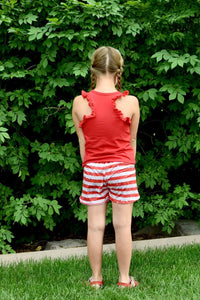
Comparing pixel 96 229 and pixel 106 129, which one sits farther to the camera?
pixel 96 229

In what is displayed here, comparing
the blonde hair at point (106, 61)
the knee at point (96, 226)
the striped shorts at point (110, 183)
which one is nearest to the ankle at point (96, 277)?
the knee at point (96, 226)

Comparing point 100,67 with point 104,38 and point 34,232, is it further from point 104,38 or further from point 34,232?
point 34,232

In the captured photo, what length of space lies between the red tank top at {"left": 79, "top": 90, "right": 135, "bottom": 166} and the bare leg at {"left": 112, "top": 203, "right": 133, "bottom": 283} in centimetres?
34

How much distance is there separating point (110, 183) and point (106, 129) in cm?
38

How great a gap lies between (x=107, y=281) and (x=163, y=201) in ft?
5.48

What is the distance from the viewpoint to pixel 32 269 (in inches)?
140

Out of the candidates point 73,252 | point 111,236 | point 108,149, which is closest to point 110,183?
point 108,149

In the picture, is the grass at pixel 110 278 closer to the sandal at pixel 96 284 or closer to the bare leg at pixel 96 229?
the sandal at pixel 96 284

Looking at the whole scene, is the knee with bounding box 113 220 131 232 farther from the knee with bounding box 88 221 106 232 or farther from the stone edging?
the stone edging

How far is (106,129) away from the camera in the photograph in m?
2.94

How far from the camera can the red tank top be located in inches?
116

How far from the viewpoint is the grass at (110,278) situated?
2916mm

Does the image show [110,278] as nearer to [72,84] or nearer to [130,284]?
[130,284]

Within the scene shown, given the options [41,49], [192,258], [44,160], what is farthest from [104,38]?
[192,258]
